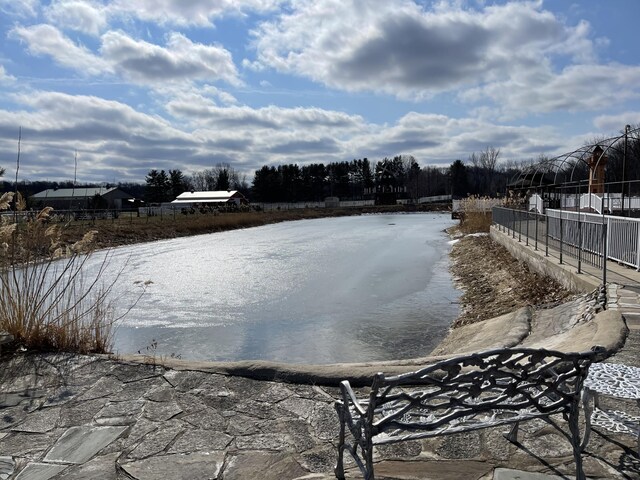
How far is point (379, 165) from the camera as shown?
370 ft

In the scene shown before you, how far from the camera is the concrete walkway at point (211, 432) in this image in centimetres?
266

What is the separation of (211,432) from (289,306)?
24.3ft

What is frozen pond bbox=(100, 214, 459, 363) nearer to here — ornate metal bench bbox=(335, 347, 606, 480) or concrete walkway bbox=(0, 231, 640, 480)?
concrete walkway bbox=(0, 231, 640, 480)

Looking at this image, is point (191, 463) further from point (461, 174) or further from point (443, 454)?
point (461, 174)

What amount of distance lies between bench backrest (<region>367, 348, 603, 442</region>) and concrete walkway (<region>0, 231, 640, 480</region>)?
0.36 meters

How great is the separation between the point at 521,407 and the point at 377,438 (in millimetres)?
708

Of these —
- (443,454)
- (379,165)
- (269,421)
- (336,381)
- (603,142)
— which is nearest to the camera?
(443,454)

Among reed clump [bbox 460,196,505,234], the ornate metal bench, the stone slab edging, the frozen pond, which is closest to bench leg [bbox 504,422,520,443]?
the ornate metal bench

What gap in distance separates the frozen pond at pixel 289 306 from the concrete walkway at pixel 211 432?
268cm

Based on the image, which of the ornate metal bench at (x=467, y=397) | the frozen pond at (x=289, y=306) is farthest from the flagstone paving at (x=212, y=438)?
the frozen pond at (x=289, y=306)

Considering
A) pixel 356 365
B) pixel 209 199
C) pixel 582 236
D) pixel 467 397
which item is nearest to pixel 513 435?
pixel 467 397

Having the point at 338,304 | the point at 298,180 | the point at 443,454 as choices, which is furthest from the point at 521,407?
the point at 298,180

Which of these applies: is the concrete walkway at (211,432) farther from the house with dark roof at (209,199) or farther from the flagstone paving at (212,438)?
the house with dark roof at (209,199)

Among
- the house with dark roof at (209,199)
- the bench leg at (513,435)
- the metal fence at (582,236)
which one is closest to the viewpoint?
the bench leg at (513,435)
